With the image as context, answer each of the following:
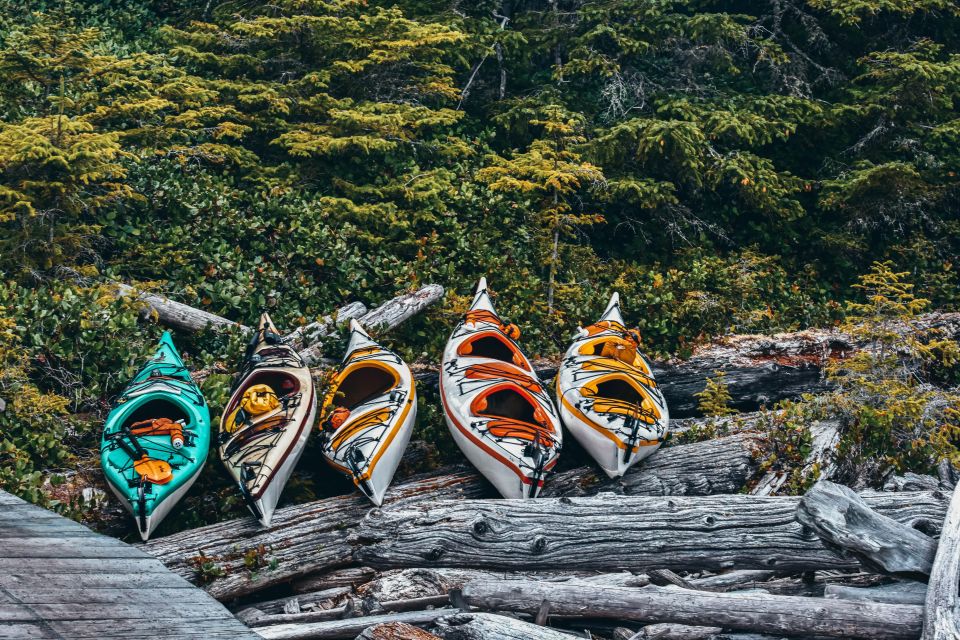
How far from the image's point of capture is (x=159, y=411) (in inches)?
259

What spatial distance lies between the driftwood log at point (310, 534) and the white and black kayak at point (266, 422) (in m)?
0.18

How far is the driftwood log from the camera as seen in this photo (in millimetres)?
5480

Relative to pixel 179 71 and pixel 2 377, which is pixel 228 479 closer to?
pixel 2 377

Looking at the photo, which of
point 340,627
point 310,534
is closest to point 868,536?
point 340,627

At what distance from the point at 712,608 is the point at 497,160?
25.9 ft

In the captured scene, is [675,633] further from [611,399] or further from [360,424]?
[360,424]

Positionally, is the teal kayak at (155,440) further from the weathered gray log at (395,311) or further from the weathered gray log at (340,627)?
the weathered gray log at (395,311)

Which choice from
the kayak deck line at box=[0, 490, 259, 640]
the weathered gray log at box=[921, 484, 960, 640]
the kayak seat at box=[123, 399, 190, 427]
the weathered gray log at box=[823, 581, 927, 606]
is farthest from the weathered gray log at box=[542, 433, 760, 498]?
the kayak deck line at box=[0, 490, 259, 640]

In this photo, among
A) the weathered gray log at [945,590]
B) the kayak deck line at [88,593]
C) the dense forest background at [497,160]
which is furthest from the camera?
the dense forest background at [497,160]

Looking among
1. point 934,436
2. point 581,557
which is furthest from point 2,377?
point 934,436

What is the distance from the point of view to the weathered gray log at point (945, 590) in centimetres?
401

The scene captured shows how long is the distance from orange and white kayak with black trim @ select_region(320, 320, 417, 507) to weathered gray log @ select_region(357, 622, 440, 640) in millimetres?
1860

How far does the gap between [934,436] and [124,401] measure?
6.52 m

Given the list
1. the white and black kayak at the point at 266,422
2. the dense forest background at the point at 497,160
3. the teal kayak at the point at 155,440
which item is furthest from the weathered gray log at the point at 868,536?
the dense forest background at the point at 497,160
